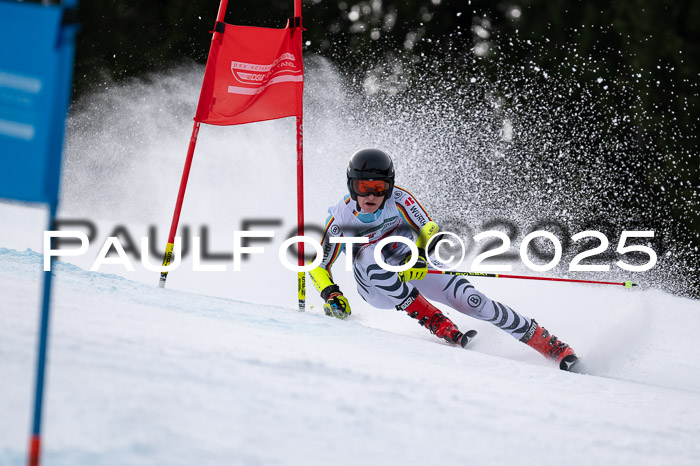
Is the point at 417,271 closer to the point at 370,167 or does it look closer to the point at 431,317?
the point at 431,317

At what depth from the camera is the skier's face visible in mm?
4281

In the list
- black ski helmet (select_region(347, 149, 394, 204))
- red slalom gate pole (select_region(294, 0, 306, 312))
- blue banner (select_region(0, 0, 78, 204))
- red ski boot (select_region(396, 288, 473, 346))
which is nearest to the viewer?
blue banner (select_region(0, 0, 78, 204))

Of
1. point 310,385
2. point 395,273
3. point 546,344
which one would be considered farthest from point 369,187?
point 310,385

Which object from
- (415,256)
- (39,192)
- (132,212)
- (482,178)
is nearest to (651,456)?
(39,192)

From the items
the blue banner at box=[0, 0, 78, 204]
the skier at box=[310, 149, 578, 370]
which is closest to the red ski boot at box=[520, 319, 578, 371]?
the skier at box=[310, 149, 578, 370]

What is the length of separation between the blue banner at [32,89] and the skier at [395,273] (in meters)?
2.75

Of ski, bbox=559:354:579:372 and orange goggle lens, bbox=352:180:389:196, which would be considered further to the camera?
orange goggle lens, bbox=352:180:389:196

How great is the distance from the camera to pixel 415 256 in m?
4.30

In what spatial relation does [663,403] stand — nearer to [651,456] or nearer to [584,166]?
[651,456]

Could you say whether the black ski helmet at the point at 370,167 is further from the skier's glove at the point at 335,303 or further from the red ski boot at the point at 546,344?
the red ski boot at the point at 546,344

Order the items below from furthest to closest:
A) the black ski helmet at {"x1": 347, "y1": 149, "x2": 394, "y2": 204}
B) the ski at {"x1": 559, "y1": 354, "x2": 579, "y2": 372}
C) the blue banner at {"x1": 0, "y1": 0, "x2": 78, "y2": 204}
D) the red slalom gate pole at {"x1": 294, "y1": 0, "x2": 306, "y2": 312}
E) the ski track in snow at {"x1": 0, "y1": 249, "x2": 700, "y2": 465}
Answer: the red slalom gate pole at {"x1": 294, "y1": 0, "x2": 306, "y2": 312}
the black ski helmet at {"x1": 347, "y1": 149, "x2": 394, "y2": 204}
the ski at {"x1": 559, "y1": 354, "x2": 579, "y2": 372}
the ski track in snow at {"x1": 0, "y1": 249, "x2": 700, "y2": 465}
the blue banner at {"x1": 0, "y1": 0, "x2": 78, "y2": 204}

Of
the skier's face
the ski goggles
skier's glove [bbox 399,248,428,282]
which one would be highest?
the ski goggles

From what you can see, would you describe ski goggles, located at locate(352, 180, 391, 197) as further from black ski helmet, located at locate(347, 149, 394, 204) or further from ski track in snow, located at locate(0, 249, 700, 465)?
ski track in snow, located at locate(0, 249, 700, 465)

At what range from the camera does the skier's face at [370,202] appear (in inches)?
169
